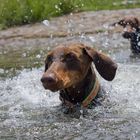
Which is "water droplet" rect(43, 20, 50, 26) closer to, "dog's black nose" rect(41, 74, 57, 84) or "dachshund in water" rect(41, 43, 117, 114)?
"dachshund in water" rect(41, 43, 117, 114)

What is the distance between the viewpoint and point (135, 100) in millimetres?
7445

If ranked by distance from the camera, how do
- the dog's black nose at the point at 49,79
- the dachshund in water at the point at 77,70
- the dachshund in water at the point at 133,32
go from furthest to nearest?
1. the dachshund in water at the point at 133,32
2. the dachshund in water at the point at 77,70
3. the dog's black nose at the point at 49,79

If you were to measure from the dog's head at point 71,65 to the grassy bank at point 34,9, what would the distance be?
7.76 meters

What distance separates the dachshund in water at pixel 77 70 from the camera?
6547 mm

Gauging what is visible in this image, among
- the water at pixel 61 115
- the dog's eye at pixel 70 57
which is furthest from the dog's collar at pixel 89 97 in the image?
the dog's eye at pixel 70 57

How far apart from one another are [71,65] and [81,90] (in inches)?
16.7

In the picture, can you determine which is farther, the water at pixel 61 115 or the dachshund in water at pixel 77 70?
the dachshund in water at pixel 77 70

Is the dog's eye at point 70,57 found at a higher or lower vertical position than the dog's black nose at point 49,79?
higher

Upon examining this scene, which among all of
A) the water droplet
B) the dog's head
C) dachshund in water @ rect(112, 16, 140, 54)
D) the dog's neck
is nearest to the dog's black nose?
the dog's head

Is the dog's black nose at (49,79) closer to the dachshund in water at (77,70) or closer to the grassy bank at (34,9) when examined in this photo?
the dachshund in water at (77,70)

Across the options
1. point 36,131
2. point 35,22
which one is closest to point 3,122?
point 36,131

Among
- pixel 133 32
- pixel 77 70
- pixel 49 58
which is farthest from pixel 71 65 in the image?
pixel 133 32

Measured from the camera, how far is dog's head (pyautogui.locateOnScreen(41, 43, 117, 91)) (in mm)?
6227

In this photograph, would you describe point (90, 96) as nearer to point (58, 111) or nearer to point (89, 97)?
point (89, 97)
